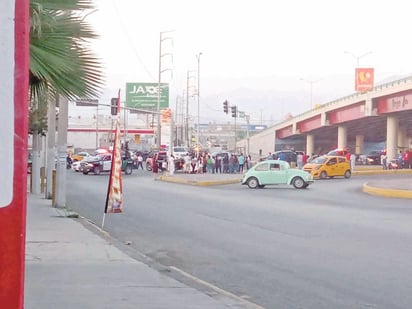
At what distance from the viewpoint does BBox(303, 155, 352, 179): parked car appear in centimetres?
4638

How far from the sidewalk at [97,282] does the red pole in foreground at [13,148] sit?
5412mm

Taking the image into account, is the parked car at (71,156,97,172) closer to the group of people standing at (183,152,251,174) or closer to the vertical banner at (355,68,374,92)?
the group of people standing at (183,152,251,174)

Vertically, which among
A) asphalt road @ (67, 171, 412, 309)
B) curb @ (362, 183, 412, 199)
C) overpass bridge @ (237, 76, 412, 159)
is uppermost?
overpass bridge @ (237, 76, 412, 159)

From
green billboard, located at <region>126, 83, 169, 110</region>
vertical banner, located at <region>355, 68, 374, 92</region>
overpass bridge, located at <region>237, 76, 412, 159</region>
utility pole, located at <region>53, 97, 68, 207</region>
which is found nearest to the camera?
utility pole, located at <region>53, 97, 68, 207</region>

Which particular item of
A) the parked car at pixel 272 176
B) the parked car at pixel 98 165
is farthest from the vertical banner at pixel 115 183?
the parked car at pixel 98 165

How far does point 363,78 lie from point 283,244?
60.8 m

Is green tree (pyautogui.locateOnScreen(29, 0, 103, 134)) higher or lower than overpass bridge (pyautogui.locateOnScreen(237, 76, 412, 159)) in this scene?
lower

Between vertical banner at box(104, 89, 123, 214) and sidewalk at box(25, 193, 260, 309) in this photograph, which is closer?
sidewalk at box(25, 193, 260, 309)

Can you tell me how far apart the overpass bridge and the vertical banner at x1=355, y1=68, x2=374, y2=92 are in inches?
34.0

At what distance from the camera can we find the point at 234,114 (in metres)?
68.8

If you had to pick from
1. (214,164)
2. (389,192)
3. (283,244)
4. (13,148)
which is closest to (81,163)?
(214,164)

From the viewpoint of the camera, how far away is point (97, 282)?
8.77 metres

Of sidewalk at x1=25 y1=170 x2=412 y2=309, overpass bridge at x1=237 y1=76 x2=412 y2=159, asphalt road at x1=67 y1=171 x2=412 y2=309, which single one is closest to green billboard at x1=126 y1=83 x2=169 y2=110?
overpass bridge at x1=237 y1=76 x2=412 y2=159

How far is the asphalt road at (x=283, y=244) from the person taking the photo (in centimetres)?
910
